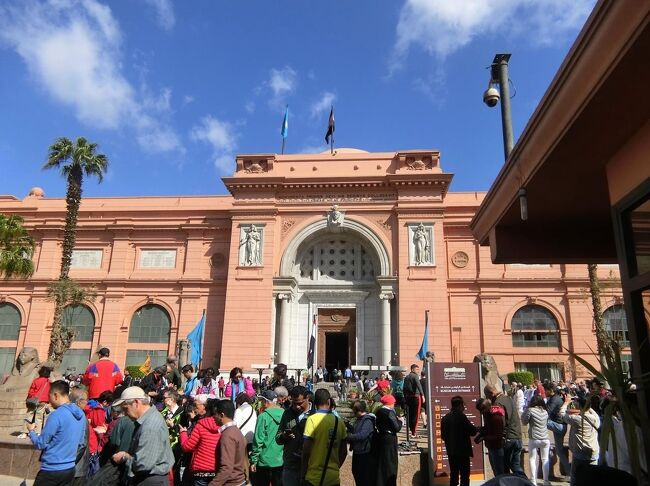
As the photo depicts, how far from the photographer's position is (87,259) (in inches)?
1139

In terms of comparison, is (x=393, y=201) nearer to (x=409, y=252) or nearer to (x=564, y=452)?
(x=409, y=252)

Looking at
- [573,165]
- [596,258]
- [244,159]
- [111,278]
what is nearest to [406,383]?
[596,258]

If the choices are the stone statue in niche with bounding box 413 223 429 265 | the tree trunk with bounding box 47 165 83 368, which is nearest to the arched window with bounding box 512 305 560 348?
the stone statue in niche with bounding box 413 223 429 265

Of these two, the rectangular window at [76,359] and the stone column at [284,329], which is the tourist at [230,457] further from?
the rectangular window at [76,359]

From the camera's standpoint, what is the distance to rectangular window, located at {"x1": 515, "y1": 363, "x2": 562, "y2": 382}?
80.8 feet

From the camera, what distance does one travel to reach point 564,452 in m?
9.00

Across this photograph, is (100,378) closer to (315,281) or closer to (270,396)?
(270,396)

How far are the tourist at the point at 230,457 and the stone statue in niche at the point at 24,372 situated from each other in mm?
11751

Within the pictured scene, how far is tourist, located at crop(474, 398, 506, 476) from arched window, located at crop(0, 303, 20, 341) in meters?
28.1

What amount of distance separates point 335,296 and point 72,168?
47.7ft

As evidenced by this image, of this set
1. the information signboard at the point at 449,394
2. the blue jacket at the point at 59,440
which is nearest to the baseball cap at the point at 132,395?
the blue jacket at the point at 59,440

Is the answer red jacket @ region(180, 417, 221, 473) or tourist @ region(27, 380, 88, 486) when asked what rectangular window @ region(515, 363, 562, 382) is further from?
tourist @ region(27, 380, 88, 486)

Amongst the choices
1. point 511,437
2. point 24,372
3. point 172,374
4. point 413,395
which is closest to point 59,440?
point 172,374

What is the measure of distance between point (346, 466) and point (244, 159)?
68.5 ft
